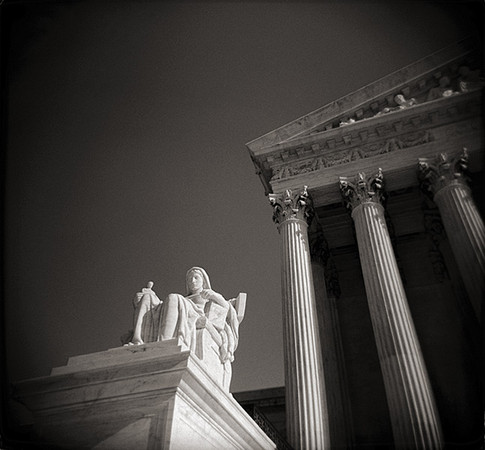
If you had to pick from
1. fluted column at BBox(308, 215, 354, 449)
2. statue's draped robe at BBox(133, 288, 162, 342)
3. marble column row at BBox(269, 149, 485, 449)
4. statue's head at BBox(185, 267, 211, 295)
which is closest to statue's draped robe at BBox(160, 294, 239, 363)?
statue's draped robe at BBox(133, 288, 162, 342)

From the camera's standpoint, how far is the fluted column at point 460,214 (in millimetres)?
9609

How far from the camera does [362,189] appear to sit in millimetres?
12320

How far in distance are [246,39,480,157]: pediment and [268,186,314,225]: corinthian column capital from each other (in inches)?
72.2

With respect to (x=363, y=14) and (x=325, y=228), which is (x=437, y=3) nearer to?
(x=363, y=14)

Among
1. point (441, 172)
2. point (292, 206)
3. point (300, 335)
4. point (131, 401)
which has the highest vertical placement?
point (292, 206)

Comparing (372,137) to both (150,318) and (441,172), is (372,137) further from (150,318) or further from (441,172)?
(150,318)

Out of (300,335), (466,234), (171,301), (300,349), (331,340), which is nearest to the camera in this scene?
(171,301)

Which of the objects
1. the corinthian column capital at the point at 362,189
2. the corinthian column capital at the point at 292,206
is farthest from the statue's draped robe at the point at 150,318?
the corinthian column capital at the point at 362,189

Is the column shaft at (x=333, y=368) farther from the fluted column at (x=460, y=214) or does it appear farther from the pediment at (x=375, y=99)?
the fluted column at (x=460, y=214)

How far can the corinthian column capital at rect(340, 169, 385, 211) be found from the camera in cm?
1220

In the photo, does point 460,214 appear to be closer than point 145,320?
No

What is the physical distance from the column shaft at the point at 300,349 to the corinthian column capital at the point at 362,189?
5.09 feet

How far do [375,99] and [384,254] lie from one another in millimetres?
5494

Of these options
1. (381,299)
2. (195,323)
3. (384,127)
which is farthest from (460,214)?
(195,323)
